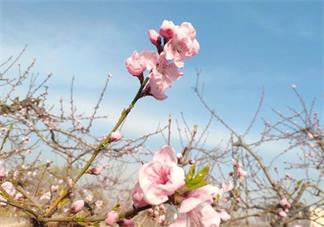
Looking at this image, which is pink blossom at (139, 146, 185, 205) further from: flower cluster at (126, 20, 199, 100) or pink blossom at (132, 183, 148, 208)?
flower cluster at (126, 20, 199, 100)

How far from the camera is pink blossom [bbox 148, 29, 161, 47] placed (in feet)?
3.88

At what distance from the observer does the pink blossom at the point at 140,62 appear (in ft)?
3.91

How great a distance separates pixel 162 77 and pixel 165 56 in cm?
7

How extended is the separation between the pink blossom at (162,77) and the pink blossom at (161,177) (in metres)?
0.34

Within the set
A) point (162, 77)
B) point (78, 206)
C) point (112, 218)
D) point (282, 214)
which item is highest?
point (282, 214)

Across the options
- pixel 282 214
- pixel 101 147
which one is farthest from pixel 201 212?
pixel 282 214

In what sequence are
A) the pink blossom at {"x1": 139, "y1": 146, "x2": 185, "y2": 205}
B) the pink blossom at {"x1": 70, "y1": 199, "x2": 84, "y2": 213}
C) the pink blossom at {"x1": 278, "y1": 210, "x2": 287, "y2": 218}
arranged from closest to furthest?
1. the pink blossom at {"x1": 139, "y1": 146, "x2": 185, "y2": 205}
2. the pink blossom at {"x1": 70, "y1": 199, "x2": 84, "y2": 213}
3. the pink blossom at {"x1": 278, "y1": 210, "x2": 287, "y2": 218}

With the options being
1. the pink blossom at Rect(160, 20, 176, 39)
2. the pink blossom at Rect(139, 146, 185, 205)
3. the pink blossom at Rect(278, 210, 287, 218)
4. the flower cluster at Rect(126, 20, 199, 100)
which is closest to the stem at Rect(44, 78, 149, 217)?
the flower cluster at Rect(126, 20, 199, 100)

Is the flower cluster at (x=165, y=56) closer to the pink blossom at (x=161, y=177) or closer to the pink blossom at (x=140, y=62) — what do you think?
the pink blossom at (x=140, y=62)

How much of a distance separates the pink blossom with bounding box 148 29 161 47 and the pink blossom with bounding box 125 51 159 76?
3 cm

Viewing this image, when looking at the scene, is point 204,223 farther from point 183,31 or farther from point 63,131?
point 63,131

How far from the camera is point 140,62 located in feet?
3.97

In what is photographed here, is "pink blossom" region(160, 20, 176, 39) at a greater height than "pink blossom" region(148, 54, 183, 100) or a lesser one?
greater

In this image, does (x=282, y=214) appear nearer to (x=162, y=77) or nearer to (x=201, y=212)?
(x=162, y=77)
